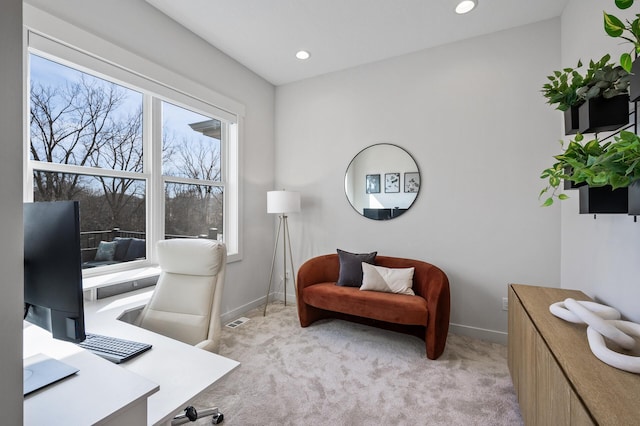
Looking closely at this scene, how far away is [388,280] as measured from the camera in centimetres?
268

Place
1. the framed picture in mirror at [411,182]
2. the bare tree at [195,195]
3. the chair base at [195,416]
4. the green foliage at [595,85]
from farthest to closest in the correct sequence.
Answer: the framed picture in mirror at [411,182], the bare tree at [195,195], the chair base at [195,416], the green foliage at [595,85]

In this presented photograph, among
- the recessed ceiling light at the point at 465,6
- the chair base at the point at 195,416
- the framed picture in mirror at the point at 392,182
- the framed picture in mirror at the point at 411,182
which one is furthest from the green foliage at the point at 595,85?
the chair base at the point at 195,416

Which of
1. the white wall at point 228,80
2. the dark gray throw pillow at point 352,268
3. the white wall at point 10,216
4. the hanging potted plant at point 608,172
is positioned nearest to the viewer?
the white wall at point 10,216

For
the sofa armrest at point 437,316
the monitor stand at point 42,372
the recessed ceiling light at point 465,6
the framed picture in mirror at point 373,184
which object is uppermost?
the recessed ceiling light at point 465,6

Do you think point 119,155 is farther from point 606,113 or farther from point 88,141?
point 606,113

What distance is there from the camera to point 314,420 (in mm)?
1651

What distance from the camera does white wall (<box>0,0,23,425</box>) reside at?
48cm

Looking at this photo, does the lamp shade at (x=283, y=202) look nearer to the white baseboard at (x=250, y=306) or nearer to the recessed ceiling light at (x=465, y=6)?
the white baseboard at (x=250, y=306)

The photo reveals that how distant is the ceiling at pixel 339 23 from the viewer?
2318mm

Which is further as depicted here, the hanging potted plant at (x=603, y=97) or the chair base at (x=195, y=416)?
the chair base at (x=195, y=416)

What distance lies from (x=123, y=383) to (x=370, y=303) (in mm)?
1988

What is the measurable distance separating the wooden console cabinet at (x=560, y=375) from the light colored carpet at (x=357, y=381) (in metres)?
0.37

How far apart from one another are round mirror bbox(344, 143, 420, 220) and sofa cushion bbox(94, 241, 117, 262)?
2.34 m

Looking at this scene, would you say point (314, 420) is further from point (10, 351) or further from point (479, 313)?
point (479, 313)
